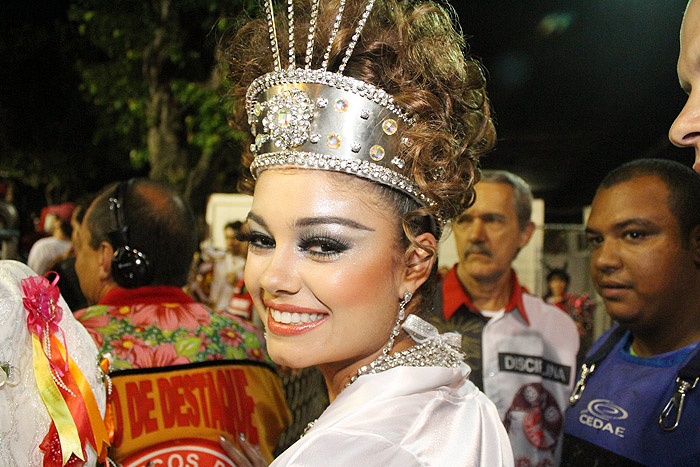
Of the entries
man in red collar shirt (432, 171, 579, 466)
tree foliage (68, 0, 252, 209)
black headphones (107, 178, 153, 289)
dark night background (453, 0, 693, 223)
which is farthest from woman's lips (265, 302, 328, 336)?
tree foliage (68, 0, 252, 209)

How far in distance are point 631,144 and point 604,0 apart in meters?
3.99

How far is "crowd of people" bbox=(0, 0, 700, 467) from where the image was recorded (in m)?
1.38

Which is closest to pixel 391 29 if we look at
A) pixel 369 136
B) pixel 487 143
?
pixel 369 136

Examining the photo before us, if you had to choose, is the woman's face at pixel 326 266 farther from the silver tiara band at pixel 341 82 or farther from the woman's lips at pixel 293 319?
the silver tiara band at pixel 341 82

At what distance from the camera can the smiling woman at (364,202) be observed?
1402 millimetres

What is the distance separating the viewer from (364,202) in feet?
4.73

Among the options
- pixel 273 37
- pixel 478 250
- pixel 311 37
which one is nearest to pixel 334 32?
pixel 311 37

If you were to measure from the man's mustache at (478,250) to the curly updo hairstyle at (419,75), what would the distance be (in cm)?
157

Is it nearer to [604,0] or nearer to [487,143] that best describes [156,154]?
[604,0]

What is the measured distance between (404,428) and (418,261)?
17.9 inches

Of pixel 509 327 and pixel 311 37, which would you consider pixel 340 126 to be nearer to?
pixel 311 37

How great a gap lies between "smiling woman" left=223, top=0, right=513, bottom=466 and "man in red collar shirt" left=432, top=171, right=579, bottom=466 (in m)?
1.37

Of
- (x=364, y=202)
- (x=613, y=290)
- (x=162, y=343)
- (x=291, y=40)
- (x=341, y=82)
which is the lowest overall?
(x=162, y=343)

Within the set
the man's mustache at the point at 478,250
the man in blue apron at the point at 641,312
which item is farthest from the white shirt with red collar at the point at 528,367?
the man in blue apron at the point at 641,312
